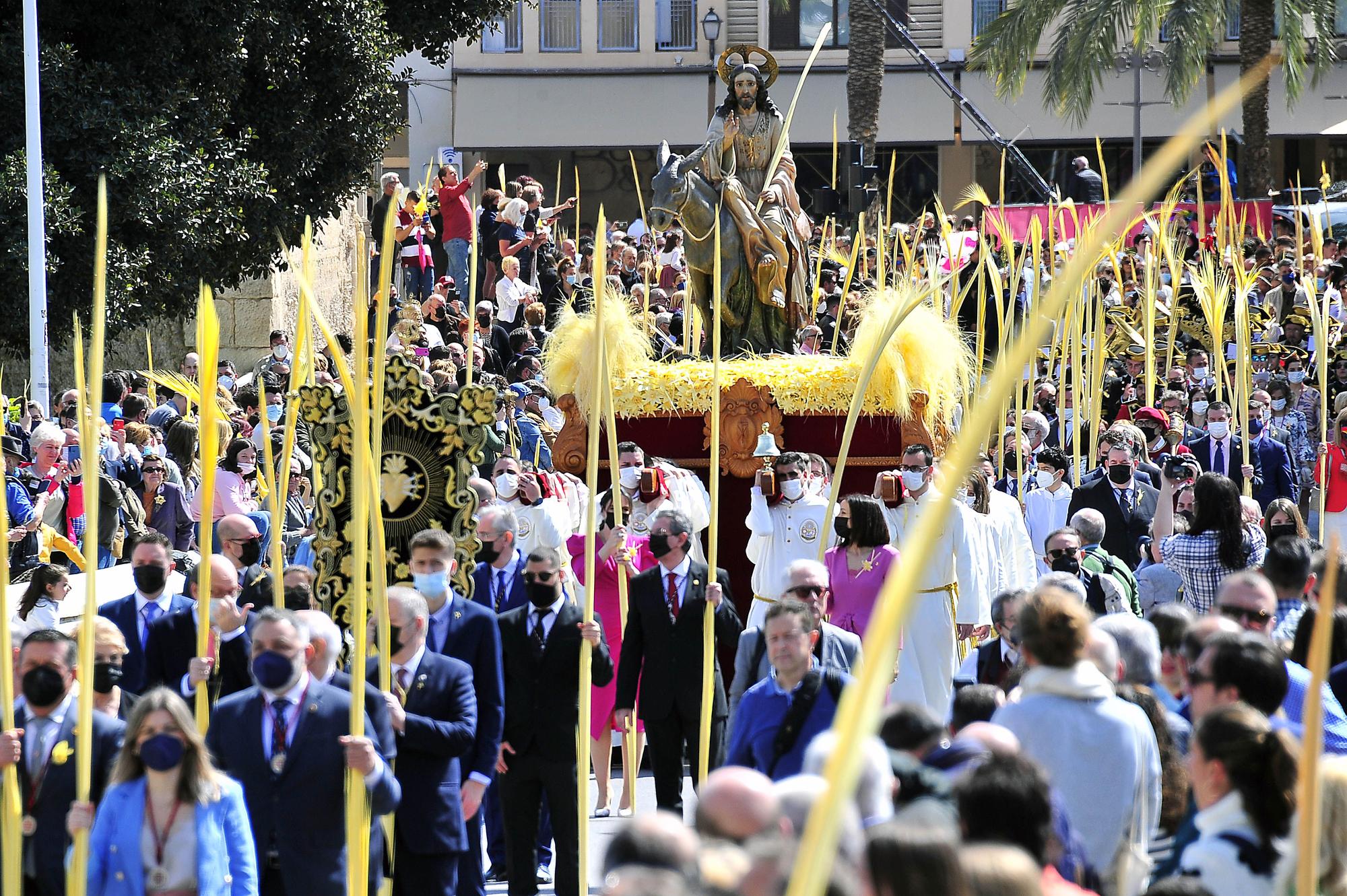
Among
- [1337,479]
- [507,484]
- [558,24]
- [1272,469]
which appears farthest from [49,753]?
[558,24]

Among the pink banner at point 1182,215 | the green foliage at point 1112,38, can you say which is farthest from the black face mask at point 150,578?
the green foliage at point 1112,38

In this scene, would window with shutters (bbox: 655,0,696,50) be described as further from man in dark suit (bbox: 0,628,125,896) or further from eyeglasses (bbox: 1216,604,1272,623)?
man in dark suit (bbox: 0,628,125,896)

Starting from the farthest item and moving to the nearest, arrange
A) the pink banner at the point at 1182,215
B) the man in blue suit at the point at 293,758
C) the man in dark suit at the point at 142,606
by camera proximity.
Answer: the pink banner at the point at 1182,215, the man in dark suit at the point at 142,606, the man in blue suit at the point at 293,758

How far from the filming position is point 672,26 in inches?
1453

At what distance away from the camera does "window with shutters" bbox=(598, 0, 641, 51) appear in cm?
3694

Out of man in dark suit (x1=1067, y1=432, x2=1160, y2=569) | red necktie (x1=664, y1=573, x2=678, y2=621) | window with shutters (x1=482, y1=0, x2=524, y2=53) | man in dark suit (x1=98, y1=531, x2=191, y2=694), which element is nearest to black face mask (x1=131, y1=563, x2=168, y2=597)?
man in dark suit (x1=98, y1=531, x2=191, y2=694)

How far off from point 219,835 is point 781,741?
1587 mm

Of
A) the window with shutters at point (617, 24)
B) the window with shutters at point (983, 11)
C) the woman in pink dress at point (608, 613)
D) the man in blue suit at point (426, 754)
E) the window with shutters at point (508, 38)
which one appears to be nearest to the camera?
the man in blue suit at point (426, 754)

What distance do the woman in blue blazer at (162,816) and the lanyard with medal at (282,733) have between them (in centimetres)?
52

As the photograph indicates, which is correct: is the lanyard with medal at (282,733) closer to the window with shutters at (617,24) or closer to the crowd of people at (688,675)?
the crowd of people at (688,675)

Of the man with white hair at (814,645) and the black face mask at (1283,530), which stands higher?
the black face mask at (1283,530)

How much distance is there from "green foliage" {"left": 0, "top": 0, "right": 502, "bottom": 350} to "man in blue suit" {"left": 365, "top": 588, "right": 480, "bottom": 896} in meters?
9.44

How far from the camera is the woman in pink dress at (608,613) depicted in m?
8.77

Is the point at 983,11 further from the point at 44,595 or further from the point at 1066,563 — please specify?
the point at 44,595
